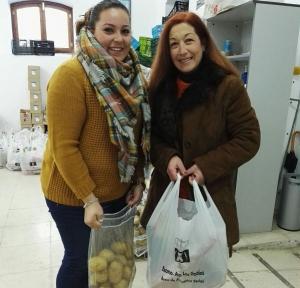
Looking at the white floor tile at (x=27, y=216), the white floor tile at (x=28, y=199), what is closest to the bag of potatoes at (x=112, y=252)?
the white floor tile at (x=27, y=216)

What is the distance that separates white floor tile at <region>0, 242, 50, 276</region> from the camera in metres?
1.94

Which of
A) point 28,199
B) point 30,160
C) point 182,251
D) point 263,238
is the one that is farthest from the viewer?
point 30,160

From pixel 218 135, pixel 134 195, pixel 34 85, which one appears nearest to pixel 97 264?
pixel 134 195

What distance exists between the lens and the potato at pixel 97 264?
1.16m

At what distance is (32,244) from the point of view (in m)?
2.23

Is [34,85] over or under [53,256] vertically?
over

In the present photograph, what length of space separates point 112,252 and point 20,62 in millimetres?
4452

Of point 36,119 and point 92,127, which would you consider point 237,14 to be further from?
point 36,119

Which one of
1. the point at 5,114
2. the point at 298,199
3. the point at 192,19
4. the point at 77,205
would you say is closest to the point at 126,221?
the point at 77,205

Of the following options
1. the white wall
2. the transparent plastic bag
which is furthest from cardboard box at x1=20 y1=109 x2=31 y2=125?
the transparent plastic bag

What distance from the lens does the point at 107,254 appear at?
47.1 inches

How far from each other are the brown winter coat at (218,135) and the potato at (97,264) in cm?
41

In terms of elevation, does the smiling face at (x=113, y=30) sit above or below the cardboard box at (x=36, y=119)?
above

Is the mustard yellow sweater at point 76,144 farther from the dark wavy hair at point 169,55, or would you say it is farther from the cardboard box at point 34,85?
the cardboard box at point 34,85
